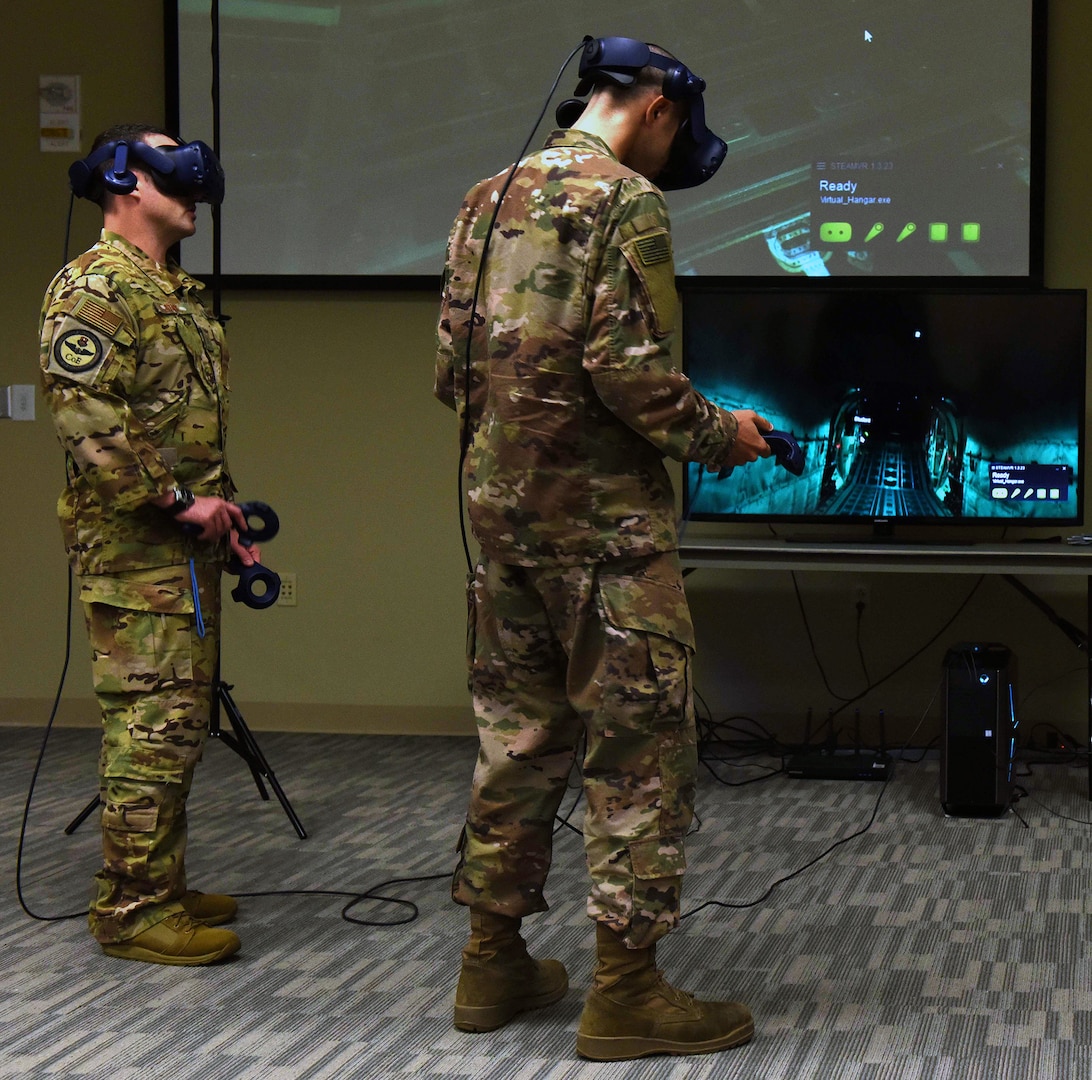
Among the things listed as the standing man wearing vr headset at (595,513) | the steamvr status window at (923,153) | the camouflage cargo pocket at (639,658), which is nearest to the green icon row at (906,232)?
the steamvr status window at (923,153)

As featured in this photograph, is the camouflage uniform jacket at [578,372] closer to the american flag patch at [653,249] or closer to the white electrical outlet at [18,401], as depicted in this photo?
the american flag patch at [653,249]

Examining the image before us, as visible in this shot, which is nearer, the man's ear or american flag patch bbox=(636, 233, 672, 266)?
american flag patch bbox=(636, 233, 672, 266)

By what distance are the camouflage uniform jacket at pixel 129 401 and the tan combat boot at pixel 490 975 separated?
0.87 meters

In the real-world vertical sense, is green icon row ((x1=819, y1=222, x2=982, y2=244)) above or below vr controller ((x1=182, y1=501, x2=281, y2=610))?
above

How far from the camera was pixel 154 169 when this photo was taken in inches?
94.6

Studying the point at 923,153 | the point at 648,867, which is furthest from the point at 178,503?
the point at 923,153

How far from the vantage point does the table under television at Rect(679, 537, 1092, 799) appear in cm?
350

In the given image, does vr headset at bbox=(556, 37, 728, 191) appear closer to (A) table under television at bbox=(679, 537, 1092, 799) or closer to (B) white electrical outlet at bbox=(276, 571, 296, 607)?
(A) table under television at bbox=(679, 537, 1092, 799)

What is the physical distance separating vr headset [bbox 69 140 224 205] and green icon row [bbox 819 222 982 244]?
225cm

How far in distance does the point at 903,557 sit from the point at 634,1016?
1.97m

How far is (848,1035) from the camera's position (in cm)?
203

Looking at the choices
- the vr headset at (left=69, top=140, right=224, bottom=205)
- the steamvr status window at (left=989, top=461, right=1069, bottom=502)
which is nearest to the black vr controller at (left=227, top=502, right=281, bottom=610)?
the vr headset at (left=69, top=140, right=224, bottom=205)

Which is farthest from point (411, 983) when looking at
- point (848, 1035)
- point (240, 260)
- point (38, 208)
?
point (38, 208)

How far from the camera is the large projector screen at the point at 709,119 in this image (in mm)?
4035
